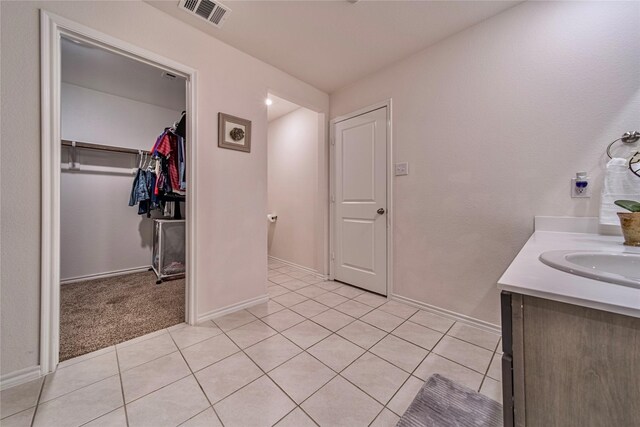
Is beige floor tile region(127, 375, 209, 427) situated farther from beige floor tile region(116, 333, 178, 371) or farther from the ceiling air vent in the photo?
the ceiling air vent

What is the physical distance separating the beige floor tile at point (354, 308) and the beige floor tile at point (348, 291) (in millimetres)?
166

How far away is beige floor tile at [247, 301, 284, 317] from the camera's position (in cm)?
211

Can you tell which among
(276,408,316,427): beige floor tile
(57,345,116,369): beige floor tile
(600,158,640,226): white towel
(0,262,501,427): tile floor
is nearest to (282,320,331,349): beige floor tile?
(0,262,501,427): tile floor

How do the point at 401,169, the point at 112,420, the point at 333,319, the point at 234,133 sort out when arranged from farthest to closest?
the point at 401,169 → the point at 234,133 → the point at 333,319 → the point at 112,420

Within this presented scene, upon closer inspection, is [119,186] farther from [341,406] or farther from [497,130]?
[497,130]

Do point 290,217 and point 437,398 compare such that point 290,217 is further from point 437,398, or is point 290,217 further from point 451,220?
point 437,398

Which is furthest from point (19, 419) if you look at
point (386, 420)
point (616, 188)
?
point (616, 188)

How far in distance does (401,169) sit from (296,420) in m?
2.05

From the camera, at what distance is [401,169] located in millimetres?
2291

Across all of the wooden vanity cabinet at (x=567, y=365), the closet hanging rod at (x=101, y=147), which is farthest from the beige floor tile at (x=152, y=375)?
the closet hanging rod at (x=101, y=147)

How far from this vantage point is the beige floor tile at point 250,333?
1668mm

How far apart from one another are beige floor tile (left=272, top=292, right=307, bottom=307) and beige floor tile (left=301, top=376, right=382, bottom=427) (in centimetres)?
109

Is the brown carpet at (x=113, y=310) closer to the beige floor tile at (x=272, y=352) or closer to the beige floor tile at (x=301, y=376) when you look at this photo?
the beige floor tile at (x=272, y=352)

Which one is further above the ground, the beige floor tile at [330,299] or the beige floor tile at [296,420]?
the beige floor tile at [330,299]
